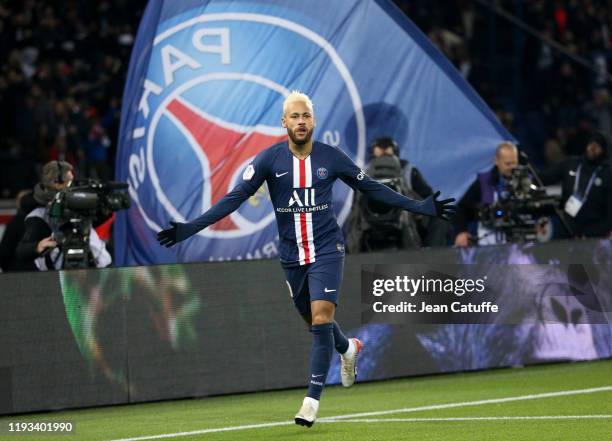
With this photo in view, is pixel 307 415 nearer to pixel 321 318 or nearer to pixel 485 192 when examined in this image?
pixel 321 318

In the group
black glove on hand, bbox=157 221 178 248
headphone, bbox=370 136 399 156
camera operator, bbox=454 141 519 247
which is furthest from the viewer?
camera operator, bbox=454 141 519 247

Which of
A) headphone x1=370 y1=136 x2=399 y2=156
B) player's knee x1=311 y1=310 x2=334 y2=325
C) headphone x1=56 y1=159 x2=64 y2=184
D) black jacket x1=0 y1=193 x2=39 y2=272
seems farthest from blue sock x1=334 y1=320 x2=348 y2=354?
headphone x1=370 y1=136 x2=399 y2=156

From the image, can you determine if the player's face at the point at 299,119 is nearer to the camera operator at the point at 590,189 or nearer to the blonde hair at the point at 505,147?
the blonde hair at the point at 505,147

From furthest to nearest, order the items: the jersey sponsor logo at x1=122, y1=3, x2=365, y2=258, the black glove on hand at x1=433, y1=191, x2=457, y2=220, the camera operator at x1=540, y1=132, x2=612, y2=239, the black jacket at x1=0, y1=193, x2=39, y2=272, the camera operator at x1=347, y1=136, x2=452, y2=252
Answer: the camera operator at x1=540, y1=132, x2=612, y2=239
the jersey sponsor logo at x1=122, y1=3, x2=365, y2=258
the camera operator at x1=347, y1=136, x2=452, y2=252
the black jacket at x1=0, y1=193, x2=39, y2=272
the black glove on hand at x1=433, y1=191, x2=457, y2=220

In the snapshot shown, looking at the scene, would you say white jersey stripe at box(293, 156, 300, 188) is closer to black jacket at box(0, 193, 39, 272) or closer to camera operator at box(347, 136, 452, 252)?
camera operator at box(347, 136, 452, 252)

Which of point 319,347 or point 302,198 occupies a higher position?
point 302,198

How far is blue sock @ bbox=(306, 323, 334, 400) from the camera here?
8781 millimetres

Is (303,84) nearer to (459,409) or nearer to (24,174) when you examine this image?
(459,409)

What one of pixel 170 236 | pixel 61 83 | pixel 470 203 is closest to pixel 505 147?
Result: pixel 470 203

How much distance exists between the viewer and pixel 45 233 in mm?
11406

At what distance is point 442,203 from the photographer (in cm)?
885

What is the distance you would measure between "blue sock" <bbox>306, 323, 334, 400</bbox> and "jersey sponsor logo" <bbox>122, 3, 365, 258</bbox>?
4393 millimetres

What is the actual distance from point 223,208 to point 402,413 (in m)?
2.07

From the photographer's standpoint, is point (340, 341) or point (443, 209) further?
point (340, 341)
